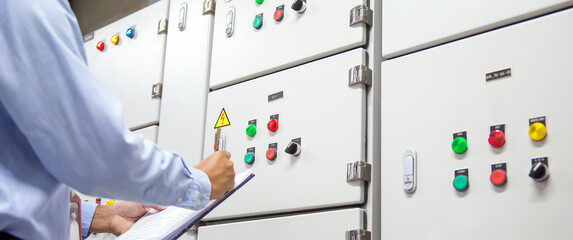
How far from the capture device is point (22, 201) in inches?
39.2

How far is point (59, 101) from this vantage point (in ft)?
3.34

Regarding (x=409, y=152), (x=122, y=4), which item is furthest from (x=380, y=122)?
→ (x=122, y=4)

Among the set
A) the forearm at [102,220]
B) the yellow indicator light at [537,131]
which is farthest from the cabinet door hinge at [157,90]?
the yellow indicator light at [537,131]

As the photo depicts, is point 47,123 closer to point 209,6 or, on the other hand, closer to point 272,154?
point 272,154

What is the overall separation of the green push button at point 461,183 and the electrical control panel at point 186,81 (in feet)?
4.06

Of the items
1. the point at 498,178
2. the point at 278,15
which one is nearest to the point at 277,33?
the point at 278,15

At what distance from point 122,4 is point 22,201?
3.26 metres

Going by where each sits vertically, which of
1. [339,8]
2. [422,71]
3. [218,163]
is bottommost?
[218,163]

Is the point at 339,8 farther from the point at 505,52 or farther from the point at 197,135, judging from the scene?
the point at 197,135

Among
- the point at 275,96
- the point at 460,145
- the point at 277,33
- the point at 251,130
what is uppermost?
the point at 277,33

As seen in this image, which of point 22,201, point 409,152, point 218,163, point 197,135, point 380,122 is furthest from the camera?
point 197,135

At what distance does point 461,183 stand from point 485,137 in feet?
0.49

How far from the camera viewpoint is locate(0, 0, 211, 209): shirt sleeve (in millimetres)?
1010

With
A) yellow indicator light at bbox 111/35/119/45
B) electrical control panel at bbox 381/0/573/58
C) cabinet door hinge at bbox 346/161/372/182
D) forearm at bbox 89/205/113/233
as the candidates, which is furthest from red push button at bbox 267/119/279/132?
yellow indicator light at bbox 111/35/119/45
